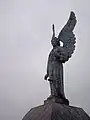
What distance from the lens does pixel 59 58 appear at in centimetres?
1234

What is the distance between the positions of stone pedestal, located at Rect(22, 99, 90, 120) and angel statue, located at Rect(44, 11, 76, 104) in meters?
0.69

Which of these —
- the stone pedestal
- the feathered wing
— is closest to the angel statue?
the feathered wing

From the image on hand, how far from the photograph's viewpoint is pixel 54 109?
10.9m

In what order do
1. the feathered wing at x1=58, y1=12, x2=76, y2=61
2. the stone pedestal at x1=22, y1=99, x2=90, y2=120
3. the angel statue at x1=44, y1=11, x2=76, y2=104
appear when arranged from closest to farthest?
the stone pedestal at x1=22, y1=99, x2=90, y2=120
the angel statue at x1=44, y1=11, x2=76, y2=104
the feathered wing at x1=58, y1=12, x2=76, y2=61

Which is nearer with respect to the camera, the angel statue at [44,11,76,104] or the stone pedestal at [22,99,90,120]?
the stone pedestal at [22,99,90,120]

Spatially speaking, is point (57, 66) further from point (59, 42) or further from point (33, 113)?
point (33, 113)

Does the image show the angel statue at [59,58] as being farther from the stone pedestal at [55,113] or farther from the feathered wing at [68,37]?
the stone pedestal at [55,113]

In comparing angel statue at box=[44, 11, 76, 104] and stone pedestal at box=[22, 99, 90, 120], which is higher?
angel statue at box=[44, 11, 76, 104]

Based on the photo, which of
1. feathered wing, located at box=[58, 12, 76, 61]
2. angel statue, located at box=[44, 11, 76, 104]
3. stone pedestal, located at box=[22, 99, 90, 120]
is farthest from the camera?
feathered wing, located at box=[58, 12, 76, 61]

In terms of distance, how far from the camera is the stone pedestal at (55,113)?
10688mm

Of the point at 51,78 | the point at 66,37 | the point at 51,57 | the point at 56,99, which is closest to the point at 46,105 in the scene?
the point at 56,99

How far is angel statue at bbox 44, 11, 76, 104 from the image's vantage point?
12.2 meters

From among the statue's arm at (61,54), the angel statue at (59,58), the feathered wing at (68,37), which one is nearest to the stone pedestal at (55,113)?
the angel statue at (59,58)

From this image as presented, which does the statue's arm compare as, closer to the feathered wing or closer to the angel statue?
the angel statue
